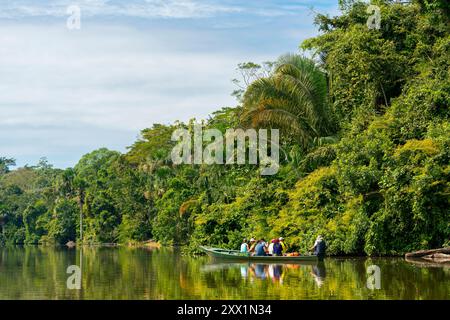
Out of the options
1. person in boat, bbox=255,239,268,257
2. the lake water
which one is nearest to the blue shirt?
person in boat, bbox=255,239,268,257

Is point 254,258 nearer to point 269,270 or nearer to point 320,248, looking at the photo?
point 320,248

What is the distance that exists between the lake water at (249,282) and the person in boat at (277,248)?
5.87 feet

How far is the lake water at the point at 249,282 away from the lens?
12898mm

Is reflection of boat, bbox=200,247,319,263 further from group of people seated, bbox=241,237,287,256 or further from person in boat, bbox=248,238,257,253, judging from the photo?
person in boat, bbox=248,238,257,253

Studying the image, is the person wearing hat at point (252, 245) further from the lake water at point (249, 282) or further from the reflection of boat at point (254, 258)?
the lake water at point (249, 282)

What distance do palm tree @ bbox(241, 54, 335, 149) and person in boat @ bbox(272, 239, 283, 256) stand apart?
5573mm

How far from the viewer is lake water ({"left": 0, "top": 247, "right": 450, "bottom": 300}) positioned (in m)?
12.9

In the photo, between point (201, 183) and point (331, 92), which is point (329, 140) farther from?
point (201, 183)

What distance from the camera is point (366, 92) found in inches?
1009

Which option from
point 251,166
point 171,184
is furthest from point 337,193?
point 171,184

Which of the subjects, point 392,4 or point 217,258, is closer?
point 217,258

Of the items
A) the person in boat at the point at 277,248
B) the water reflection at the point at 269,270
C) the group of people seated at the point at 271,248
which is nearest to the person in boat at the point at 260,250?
the group of people seated at the point at 271,248
